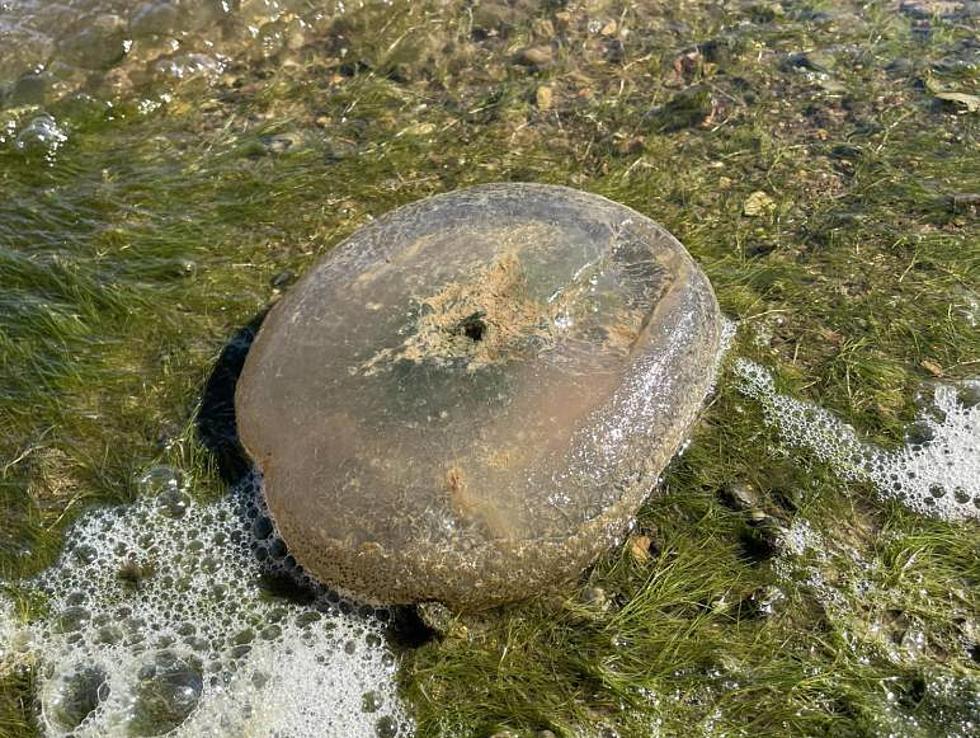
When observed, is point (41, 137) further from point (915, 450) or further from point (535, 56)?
point (915, 450)

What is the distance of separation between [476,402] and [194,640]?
4.14 ft

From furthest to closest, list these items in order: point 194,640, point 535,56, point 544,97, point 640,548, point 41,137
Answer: point 535,56, point 544,97, point 41,137, point 640,548, point 194,640

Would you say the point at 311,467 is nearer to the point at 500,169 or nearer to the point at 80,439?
the point at 80,439

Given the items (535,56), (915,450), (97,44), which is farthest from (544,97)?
(915,450)

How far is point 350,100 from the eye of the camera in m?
5.37

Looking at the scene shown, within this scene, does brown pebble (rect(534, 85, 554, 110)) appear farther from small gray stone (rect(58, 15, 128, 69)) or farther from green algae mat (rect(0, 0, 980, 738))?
small gray stone (rect(58, 15, 128, 69))

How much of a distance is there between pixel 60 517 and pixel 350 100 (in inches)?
122

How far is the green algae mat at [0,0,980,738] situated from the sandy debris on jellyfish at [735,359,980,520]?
1cm

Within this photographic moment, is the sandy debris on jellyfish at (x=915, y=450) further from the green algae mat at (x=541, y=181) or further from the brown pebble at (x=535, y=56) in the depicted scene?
the brown pebble at (x=535, y=56)

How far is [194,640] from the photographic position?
9.82ft

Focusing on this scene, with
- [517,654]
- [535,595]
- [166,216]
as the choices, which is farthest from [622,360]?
[166,216]

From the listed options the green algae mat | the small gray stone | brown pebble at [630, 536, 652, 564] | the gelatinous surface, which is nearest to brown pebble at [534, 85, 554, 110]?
the green algae mat

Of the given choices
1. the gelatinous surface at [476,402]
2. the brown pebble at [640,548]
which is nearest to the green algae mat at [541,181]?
the brown pebble at [640,548]

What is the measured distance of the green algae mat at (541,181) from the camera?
2.86m
